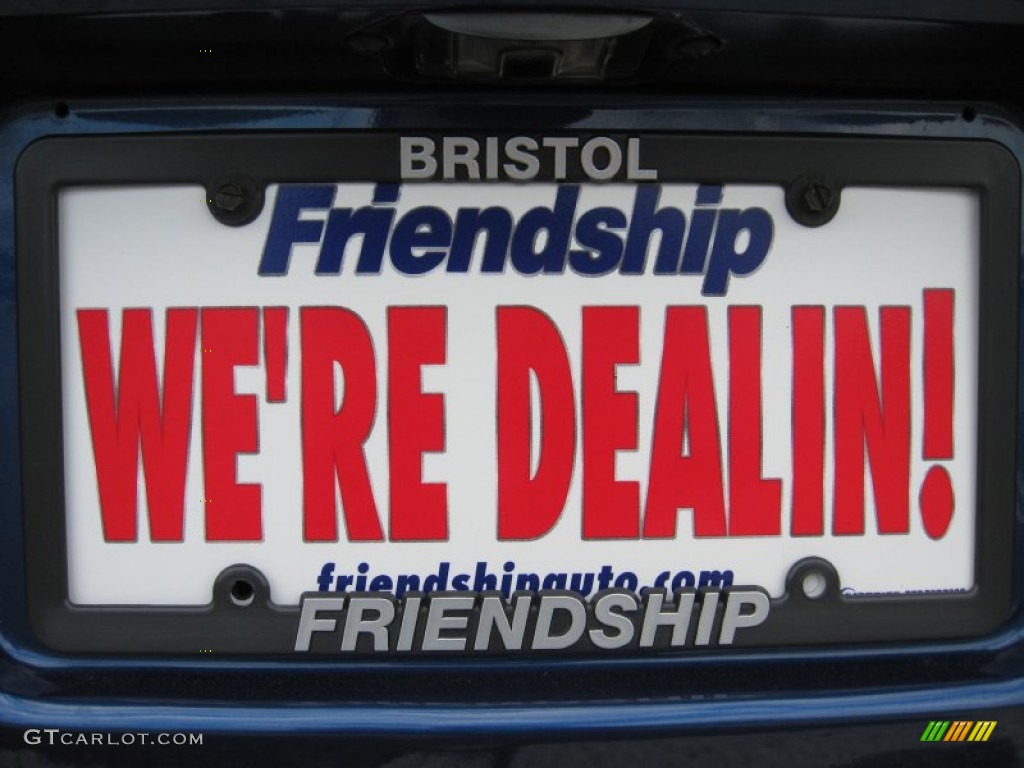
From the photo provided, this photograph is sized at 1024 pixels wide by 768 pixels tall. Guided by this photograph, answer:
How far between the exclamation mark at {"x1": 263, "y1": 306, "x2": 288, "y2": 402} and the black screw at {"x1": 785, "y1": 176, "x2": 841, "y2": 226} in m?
0.65

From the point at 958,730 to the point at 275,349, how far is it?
39.0 inches

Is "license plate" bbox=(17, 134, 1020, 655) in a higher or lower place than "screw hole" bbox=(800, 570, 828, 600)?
higher

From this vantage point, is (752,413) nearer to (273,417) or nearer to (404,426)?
(404,426)

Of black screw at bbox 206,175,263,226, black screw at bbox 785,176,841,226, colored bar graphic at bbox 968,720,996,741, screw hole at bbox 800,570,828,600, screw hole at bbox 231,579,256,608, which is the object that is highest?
black screw at bbox 785,176,841,226

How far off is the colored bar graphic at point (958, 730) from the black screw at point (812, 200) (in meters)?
0.66

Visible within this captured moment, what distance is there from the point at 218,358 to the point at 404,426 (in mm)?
245

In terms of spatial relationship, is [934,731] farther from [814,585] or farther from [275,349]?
[275,349]

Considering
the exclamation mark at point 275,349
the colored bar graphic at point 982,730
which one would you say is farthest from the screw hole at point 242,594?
the colored bar graphic at point 982,730

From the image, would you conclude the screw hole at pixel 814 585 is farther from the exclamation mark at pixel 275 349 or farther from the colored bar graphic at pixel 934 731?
the exclamation mark at pixel 275 349

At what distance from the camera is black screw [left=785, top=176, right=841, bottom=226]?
115 cm

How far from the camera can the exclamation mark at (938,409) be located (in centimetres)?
117

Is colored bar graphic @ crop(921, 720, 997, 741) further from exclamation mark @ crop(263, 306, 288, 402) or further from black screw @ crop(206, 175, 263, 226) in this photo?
black screw @ crop(206, 175, 263, 226)

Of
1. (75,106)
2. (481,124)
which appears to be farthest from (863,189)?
(75,106)

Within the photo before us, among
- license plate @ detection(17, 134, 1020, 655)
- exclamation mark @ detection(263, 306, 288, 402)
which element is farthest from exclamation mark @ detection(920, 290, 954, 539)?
exclamation mark @ detection(263, 306, 288, 402)
